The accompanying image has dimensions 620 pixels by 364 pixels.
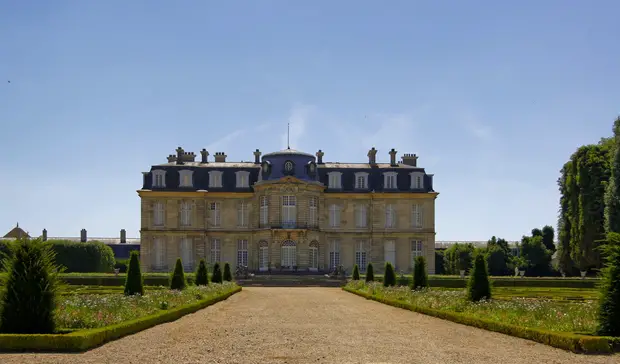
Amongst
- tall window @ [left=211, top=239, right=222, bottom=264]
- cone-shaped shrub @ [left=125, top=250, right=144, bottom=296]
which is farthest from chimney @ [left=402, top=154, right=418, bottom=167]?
cone-shaped shrub @ [left=125, top=250, right=144, bottom=296]

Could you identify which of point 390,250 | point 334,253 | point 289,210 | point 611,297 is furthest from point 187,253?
point 611,297

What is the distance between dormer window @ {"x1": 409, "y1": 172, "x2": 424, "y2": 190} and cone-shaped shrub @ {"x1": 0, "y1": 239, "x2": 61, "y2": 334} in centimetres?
3564

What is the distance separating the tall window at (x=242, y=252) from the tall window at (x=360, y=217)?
258 inches

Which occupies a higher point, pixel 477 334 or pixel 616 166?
pixel 616 166

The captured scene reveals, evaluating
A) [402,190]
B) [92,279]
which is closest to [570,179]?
[402,190]

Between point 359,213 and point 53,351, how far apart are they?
36816 mm

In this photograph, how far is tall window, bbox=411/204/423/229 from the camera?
47125mm

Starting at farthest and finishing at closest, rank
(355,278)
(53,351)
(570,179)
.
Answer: (570,179) → (355,278) → (53,351)

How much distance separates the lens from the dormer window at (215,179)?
47.0 meters

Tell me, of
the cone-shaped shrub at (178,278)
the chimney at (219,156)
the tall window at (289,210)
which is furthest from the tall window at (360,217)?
the cone-shaped shrub at (178,278)

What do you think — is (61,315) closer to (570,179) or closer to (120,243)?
(570,179)

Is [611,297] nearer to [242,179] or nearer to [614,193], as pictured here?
[614,193]

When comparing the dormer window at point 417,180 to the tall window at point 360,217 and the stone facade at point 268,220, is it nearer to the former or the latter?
the stone facade at point 268,220

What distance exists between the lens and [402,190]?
155 ft
